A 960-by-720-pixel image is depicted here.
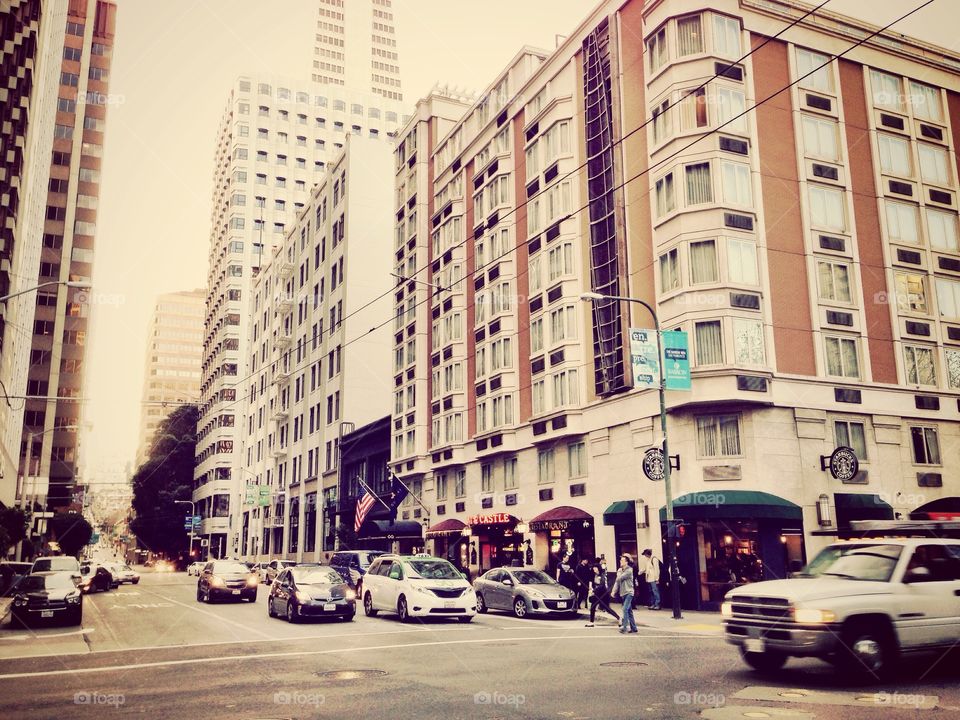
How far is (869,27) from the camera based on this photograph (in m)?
31.8

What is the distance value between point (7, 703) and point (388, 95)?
133 m

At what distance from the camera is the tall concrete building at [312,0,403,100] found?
135500 millimetres

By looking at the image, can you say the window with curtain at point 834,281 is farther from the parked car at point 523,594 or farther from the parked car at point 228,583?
the parked car at point 228,583

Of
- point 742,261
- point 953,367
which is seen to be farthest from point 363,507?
point 953,367

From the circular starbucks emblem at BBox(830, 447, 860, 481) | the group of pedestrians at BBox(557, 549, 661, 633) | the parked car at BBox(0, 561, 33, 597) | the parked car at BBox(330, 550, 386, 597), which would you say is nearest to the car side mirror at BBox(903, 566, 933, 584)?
the group of pedestrians at BBox(557, 549, 661, 633)

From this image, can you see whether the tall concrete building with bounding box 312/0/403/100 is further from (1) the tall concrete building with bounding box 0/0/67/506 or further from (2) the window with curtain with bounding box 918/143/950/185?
(2) the window with curtain with bounding box 918/143/950/185

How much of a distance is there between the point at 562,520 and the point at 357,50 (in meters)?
126

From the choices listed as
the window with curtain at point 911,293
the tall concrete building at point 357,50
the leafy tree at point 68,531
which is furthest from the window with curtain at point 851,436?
the tall concrete building at point 357,50

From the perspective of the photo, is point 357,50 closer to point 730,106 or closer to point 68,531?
point 68,531

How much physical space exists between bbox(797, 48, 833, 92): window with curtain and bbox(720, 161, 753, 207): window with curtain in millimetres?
5504

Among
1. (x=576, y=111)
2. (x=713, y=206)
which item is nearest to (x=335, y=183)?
(x=576, y=111)

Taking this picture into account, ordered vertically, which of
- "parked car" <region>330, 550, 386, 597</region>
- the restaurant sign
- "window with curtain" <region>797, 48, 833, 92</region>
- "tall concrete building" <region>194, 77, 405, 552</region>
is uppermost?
"tall concrete building" <region>194, 77, 405, 552</region>

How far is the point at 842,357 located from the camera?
28.0 meters

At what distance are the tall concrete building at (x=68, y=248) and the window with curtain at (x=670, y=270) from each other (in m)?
64.1
